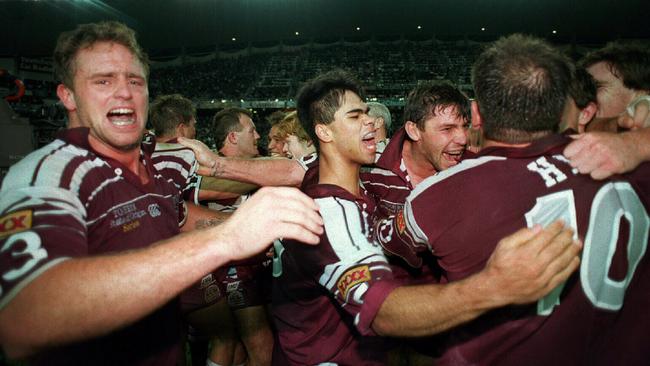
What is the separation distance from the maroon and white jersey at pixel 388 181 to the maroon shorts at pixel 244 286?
1.80 metres

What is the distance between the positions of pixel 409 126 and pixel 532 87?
194cm

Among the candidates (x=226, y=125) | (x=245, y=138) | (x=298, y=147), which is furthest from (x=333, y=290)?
(x=226, y=125)

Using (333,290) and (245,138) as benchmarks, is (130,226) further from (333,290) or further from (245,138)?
(245,138)

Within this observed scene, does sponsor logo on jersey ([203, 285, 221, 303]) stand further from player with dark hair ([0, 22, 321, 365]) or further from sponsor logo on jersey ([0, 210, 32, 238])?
sponsor logo on jersey ([0, 210, 32, 238])

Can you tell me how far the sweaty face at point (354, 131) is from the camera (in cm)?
266

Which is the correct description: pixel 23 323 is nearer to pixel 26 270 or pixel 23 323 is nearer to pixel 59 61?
pixel 26 270

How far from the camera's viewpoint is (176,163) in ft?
9.98

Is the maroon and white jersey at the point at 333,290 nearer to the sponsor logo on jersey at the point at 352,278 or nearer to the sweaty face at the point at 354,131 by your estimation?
the sponsor logo on jersey at the point at 352,278

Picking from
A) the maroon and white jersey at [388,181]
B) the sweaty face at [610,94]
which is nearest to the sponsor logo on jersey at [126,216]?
the maroon and white jersey at [388,181]

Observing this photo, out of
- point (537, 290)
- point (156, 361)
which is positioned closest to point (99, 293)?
point (156, 361)

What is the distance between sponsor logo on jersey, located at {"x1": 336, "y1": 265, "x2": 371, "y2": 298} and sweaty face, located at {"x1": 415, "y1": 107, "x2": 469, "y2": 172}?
1909 mm

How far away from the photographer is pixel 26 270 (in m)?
1.09

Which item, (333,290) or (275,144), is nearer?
(333,290)

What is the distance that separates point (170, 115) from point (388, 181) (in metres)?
2.95
